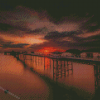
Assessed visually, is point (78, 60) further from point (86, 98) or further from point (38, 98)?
point (38, 98)

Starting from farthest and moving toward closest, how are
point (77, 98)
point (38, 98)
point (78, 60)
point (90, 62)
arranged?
1. point (78, 60)
2. point (90, 62)
3. point (38, 98)
4. point (77, 98)

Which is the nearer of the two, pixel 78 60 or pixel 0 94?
pixel 0 94

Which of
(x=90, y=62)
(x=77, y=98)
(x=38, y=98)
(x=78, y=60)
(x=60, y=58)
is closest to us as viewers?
(x=77, y=98)

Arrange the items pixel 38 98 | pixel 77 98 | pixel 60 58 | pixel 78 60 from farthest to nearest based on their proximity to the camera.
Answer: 1. pixel 60 58
2. pixel 78 60
3. pixel 38 98
4. pixel 77 98

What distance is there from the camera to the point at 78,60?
13883mm

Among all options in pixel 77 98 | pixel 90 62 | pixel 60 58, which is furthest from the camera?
pixel 60 58

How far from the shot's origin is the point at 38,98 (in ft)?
36.4

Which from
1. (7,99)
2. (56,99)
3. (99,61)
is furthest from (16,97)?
(99,61)

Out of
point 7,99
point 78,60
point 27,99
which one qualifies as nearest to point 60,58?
point 78,60

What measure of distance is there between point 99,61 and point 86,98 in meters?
5.63

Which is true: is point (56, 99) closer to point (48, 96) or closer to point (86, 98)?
point (48, 96)

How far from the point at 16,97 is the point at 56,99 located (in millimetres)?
6189

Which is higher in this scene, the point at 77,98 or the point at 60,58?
the point at 60,58

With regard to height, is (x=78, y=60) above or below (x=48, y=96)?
above
